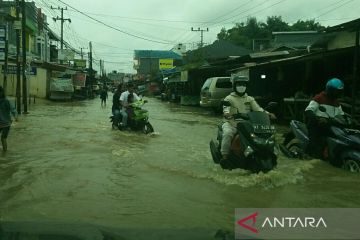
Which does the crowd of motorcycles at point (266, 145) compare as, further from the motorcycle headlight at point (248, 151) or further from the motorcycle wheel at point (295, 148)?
the motorcycle wheel at point (295, 148)

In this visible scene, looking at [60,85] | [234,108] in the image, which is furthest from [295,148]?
[60,85]

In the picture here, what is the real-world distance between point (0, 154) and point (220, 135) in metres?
5.03

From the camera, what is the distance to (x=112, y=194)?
7.06 meters

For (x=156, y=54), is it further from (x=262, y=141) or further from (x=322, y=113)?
(x=262, y=141)

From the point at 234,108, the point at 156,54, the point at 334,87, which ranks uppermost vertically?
the point at 156,54

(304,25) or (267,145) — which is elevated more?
(304,25)

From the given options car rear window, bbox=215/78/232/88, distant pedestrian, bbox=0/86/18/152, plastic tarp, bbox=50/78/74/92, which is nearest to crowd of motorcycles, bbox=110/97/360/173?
distant pedestrian, bbox=0/86/18/152

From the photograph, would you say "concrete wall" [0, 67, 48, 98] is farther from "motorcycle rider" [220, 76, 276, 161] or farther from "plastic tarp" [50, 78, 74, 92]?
"motorcycle rider" [220, 76, 276, 161]

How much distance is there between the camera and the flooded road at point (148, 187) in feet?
19.2

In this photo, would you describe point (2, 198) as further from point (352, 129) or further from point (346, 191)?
point (352, 129)

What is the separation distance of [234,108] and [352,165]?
6.43 ft

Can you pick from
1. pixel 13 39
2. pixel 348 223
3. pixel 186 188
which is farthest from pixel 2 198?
pixel 13 39

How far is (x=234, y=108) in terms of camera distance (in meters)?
7.95
